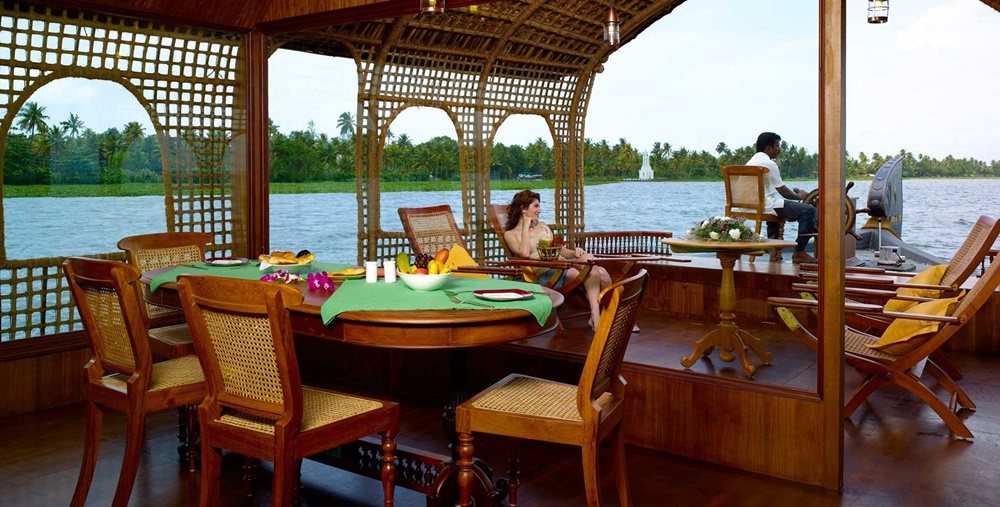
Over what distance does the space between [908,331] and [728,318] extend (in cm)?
87

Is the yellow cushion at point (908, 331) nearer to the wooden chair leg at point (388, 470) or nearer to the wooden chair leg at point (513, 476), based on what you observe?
the wooden chair leg at point (513, 476)

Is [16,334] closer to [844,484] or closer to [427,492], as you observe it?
[427,492]

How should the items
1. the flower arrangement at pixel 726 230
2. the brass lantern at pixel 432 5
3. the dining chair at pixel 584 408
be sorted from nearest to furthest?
the dining chair at pixel 584 408
the flower arrangement at pixel 726 230
the brass lantern at pixel 432 5

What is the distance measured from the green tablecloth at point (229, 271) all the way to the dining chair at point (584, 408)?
4.34ft

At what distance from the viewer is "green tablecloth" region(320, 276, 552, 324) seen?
116 inches

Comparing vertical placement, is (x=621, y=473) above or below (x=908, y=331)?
below

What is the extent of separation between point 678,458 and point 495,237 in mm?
2461

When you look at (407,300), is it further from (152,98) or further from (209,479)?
(152,98)

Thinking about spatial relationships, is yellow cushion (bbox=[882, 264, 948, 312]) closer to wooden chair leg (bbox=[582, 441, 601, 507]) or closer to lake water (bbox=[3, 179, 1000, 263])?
lake water (bbox=[3, 179, 1000, 263])

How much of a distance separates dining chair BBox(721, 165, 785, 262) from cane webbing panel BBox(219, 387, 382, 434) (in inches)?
82.2

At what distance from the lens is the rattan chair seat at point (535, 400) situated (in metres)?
2.86

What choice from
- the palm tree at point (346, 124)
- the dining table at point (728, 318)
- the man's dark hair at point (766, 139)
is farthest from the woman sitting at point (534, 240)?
the man's dark hair at point (766, 139)

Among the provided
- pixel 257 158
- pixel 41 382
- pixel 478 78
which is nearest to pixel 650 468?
pixel 478 78

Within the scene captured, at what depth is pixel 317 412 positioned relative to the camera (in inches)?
114
